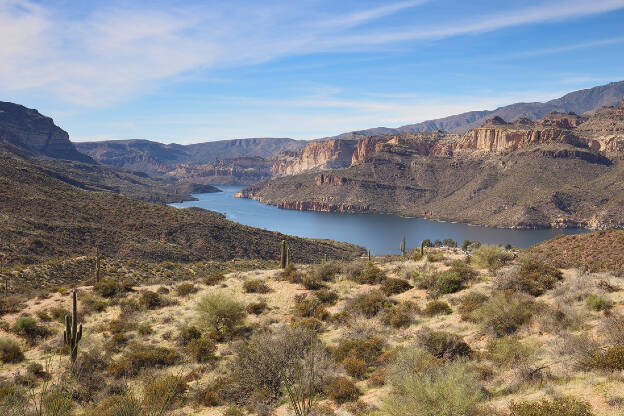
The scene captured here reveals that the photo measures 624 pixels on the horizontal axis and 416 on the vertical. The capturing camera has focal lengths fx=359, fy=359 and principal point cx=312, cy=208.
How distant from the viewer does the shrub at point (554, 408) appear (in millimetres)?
6479

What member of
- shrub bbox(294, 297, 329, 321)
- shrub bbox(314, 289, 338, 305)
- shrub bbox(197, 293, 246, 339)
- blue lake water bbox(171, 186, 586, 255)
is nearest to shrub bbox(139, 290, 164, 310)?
shrub bbox(197, 293, 246, 339)

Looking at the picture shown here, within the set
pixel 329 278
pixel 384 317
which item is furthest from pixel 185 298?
pixel 384 317

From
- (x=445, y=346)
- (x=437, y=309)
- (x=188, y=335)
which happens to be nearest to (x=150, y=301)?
(x=188, y=335)

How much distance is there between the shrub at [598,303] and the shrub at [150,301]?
1916 cm

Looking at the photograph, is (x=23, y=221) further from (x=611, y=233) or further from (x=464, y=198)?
(x=464, y=198)

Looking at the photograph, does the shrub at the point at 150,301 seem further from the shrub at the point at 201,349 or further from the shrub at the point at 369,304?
the shrub at the point at 369,304

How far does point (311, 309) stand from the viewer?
56.0 feet

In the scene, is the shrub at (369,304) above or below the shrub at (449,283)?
below

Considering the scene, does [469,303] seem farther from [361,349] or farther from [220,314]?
[220,314]

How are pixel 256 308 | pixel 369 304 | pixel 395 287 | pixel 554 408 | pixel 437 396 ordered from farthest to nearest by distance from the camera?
pixel 395 287 < pixel 256 308 < pixel 369 304 < pixel 437 396 < pixel 554 408

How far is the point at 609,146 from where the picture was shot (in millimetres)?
156250

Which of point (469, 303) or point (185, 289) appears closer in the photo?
point (469, 303)

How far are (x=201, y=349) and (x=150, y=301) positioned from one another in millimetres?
7601

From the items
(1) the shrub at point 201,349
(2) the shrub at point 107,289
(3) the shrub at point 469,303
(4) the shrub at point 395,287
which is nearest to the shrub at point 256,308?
(1) the shrub at point 201,349
